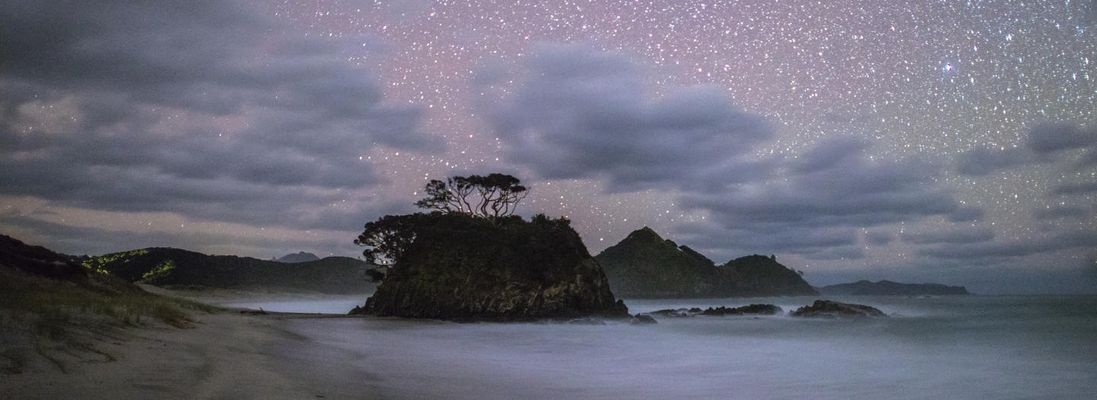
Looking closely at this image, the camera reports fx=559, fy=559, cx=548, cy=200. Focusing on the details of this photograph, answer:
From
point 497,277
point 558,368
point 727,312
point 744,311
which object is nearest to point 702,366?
point 558,368

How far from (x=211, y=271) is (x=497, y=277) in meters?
137

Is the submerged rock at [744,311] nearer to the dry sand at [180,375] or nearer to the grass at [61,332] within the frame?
the dry sand at [180,375]

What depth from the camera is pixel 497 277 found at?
45.0 m

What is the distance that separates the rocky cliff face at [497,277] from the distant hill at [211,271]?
7077cm

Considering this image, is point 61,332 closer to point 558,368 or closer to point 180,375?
point 180,375

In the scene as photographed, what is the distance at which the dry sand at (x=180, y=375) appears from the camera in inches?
250

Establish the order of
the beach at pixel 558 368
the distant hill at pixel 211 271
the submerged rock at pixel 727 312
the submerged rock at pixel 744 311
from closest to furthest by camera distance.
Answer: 1. the beach at pixel 558 368
2. the submerged rock at pixel 727 312
3. the submerged rock at pixel 744 311
4. the distant hill at pixel 211 271

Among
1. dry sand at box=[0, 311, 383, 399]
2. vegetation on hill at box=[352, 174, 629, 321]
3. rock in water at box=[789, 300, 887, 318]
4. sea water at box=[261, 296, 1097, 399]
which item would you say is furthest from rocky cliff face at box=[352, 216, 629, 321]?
dry sand at box=[0, 311, 383, 399]

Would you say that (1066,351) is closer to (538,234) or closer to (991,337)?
(991,337)

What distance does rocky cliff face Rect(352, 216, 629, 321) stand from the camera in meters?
43.3

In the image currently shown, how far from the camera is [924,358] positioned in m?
21.4

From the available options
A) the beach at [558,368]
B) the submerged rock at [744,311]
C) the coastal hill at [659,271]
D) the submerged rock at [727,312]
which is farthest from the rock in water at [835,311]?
the coastal hill at [659,271]

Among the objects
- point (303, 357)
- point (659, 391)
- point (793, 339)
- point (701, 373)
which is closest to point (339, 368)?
point (303, 357)

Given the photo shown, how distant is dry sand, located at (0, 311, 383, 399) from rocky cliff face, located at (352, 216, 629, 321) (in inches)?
1180
